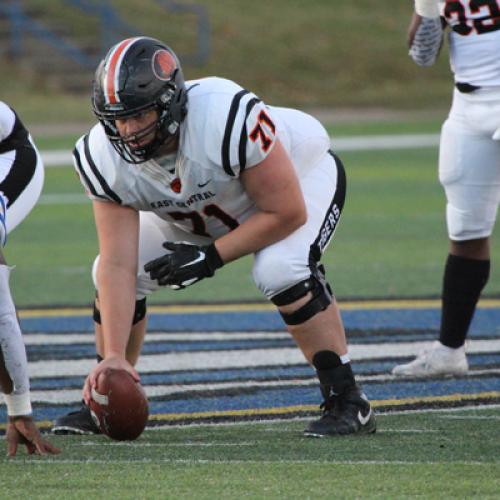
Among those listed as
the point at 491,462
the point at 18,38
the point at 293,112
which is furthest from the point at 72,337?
the point at 18,38

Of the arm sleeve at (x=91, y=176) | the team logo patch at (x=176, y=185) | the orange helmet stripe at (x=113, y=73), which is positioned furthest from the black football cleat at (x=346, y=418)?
the orange helmet stripe at (x=113, y=73)

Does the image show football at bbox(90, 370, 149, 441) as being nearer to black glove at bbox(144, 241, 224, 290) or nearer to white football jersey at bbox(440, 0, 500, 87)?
black glove at bbox(144, 241, 224, 290)

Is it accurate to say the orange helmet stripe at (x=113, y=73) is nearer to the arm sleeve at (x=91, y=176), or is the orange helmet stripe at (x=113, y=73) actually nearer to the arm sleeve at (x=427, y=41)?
the arm sleeve at (x=91, y=176)

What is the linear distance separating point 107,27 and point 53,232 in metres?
15.7

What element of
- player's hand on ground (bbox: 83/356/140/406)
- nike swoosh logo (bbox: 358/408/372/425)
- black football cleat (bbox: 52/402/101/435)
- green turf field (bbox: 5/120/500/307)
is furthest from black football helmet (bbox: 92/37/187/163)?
green turf field (bbox: 5/120/500/307)

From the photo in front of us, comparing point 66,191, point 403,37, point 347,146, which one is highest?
point 66,191

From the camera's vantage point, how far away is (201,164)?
473 cm

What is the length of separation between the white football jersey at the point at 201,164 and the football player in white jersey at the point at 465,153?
1230mm

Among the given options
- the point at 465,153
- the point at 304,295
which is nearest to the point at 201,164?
the point at 304,295

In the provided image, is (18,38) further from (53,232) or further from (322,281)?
(322,281)

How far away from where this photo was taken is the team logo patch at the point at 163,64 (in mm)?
4645

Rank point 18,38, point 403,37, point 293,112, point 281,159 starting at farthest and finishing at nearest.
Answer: point 403,37 < point 18,38 < point 293,112 < point 281,159

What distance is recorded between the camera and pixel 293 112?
5.30m

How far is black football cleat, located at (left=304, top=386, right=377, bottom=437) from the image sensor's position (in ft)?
15.9
